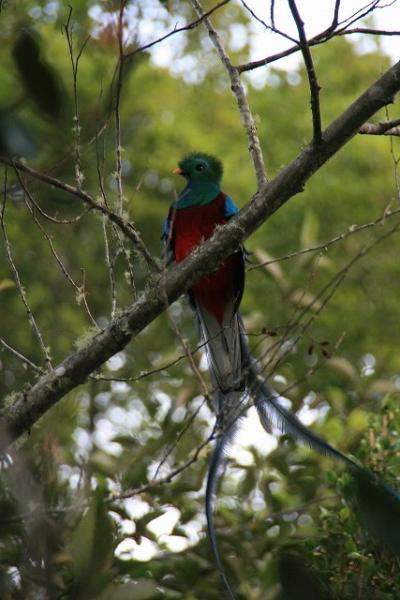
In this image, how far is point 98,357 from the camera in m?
2.79

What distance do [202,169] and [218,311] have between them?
90cm

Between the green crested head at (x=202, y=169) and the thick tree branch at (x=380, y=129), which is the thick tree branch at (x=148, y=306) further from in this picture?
the green crested head at (x=202, y=169)

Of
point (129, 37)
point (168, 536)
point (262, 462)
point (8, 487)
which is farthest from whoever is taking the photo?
point (262, 462)

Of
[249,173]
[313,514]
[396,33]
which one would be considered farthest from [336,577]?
[249,173]

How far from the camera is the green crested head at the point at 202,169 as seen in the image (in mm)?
4609

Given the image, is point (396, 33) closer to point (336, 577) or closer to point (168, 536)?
point (336, 577)

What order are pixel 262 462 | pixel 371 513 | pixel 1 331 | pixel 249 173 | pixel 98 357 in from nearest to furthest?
1. pixel 371 513
2. pixel 98 357
3. pixel 262 462
4. pixel 1 331
5. pixel 249 173

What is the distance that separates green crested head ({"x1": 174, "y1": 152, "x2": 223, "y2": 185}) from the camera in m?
4.61

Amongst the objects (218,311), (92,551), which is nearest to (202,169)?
(218,311)

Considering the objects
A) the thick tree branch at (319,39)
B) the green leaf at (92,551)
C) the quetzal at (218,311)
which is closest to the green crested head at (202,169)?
the quetzal at (218,311)

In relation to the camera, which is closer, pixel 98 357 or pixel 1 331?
pixel 98 357

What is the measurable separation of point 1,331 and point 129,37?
14.4ft

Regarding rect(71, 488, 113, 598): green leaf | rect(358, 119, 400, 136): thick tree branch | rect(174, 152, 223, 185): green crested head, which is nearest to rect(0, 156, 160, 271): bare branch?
rect(358, 119, 400, 136): thick tree branch

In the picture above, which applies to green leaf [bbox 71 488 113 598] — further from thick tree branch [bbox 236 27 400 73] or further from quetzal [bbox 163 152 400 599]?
thick tree branch [bbox 236 27 400 73]
